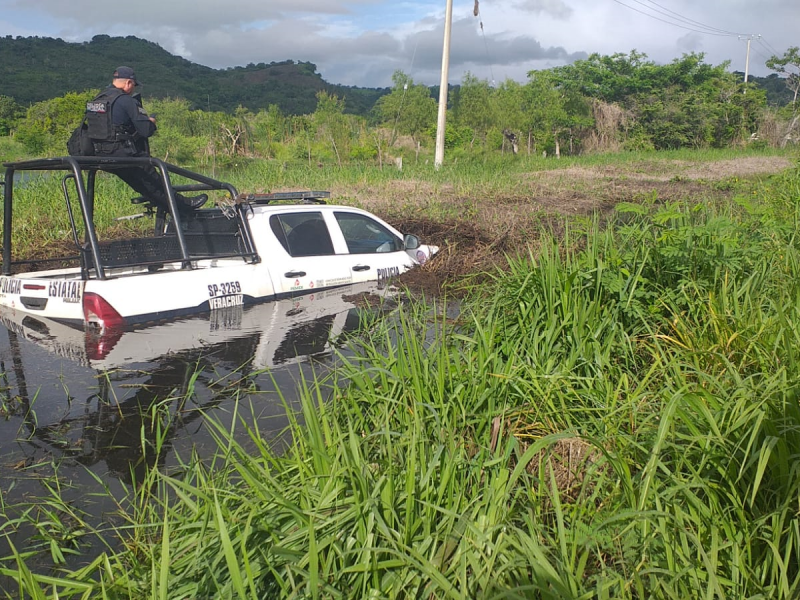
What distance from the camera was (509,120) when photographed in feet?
123

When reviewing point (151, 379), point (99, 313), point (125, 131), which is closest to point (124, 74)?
point (125, 131)

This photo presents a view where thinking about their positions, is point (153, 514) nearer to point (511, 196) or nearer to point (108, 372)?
point (108, 372)

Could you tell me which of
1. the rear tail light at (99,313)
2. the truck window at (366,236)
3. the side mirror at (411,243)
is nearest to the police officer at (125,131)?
the rear tail light at (99,313)

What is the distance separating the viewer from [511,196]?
52.4 ft

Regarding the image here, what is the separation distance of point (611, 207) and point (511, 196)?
2243 millimetres

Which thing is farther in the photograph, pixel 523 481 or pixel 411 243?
pixel 411 243

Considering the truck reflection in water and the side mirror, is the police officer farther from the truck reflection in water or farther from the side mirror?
the side mirror

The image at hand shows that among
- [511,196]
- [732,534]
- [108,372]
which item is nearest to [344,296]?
[108,372]

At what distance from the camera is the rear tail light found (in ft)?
18.2

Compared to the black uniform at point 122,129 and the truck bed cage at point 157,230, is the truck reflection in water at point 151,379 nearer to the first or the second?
the truck bed cage at point 157,230

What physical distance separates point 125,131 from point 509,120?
33.1m

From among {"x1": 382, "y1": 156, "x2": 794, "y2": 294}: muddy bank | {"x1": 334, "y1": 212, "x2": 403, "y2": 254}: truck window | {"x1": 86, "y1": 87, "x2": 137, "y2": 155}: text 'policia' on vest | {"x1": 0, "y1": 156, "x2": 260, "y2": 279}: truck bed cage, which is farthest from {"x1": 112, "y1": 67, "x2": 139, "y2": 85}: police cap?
{"x1": 382, "y1": 156, "x2": 794, "y2": 294}: muddy bank

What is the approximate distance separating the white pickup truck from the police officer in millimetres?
259

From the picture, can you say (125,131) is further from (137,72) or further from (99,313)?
(137,72)
